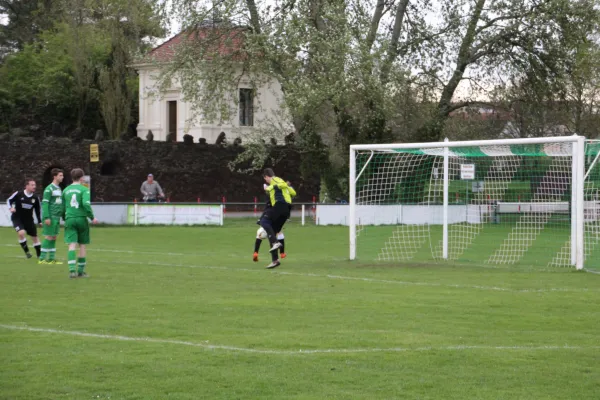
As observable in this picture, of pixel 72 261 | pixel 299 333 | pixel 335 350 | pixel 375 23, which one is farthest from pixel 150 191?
pixel 335 350

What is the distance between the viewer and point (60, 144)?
4709 cm

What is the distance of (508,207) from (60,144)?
90.6ft

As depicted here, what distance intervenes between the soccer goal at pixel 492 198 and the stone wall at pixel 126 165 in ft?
58.2

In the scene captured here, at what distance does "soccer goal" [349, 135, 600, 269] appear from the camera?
20.5 meters

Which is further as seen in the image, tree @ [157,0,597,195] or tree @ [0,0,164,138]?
tree @ [0,0,164,138]

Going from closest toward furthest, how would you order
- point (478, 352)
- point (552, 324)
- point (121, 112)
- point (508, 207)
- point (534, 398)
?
point (534, 398)
point (478, 352)
point (552, 324)
point (508, 207)
point (121, 112)

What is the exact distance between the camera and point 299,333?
10508 millimetres

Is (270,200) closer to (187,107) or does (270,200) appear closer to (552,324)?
(552,324)

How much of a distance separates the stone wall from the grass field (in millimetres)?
28536

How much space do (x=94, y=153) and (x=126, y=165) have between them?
5.60ft

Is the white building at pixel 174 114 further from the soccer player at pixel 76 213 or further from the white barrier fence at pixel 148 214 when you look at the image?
the soccer player at pixel 76 213

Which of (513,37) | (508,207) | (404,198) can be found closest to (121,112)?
(513,37)

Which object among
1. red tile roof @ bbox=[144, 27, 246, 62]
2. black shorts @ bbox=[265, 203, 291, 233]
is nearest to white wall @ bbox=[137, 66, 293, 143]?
red tile roof @ bbox=[144, 27, 246, 62]

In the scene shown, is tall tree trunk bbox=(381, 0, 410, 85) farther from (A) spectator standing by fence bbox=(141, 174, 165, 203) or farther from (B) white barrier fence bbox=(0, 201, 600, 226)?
(A) spectator standing by fence bbox=(141, 174, 165, 203)
